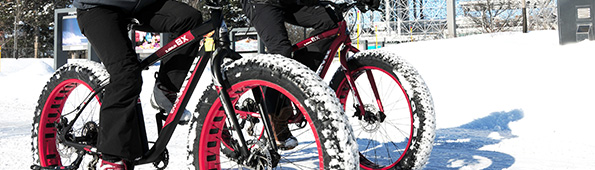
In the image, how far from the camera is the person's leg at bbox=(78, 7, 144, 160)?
2473mm

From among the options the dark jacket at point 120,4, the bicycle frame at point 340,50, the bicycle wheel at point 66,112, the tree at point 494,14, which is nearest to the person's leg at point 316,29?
the bicycle frame at point 340,50

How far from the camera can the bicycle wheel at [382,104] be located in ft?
10.4

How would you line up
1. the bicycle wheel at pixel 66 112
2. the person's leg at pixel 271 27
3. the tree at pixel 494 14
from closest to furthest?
the bicycle wheel at pixel 66 112, the person's leg at pixel 271 27, the tree at pixel 494 14

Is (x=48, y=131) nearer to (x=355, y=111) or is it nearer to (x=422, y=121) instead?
(x=355, y=111)

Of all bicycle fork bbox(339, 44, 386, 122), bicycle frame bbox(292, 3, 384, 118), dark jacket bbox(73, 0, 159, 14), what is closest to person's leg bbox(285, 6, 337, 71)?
bicycle frame bbox(292, 3, 384, 118)

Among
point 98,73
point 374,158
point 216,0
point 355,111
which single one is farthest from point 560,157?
point 98,73

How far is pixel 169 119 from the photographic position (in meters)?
2.46

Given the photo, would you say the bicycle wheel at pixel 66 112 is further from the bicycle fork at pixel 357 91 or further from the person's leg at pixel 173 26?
the bicycle fork at pixel 357 91

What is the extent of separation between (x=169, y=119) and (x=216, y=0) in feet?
2.10

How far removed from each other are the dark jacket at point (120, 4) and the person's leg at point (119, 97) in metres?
0.14

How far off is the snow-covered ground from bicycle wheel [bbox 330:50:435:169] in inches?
20.1

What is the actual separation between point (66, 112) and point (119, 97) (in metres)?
1.15

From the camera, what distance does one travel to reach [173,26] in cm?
277

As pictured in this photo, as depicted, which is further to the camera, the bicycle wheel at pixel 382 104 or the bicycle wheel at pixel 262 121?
the bicycle wheel at pixel 382 104
